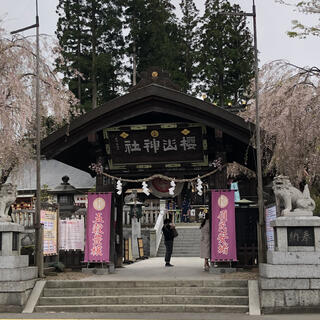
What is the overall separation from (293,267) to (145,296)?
142 inches

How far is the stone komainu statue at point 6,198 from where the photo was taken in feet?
42.4

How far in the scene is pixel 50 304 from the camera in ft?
40.9

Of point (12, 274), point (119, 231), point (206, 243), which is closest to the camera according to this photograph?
point (12, 274)

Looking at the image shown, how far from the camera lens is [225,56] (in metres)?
43.6

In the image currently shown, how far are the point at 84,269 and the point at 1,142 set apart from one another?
188 inches

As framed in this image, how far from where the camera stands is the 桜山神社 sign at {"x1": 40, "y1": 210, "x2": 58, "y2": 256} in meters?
15.8

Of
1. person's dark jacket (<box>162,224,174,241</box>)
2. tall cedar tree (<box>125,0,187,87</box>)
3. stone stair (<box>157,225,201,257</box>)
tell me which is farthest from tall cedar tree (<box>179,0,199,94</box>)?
person's dark jacket (<box>162,224,174,241</box>)

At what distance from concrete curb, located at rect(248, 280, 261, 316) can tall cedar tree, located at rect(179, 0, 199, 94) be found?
3533cm

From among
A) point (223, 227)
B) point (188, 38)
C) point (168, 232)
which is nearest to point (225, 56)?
point (188, 38)

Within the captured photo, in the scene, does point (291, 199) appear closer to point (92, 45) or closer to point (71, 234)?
point (71, 234)

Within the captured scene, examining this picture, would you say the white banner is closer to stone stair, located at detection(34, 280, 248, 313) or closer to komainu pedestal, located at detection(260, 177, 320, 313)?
stone stair, located at detection(34, 280, 248, 313)

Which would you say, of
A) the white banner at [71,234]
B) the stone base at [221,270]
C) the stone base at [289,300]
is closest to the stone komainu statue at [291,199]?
the stone base at [289,300]

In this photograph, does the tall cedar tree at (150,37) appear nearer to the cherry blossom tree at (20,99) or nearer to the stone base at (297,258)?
the cherry blossom tree at (20,99)

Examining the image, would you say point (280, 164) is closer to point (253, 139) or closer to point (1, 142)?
point (253, 139)
